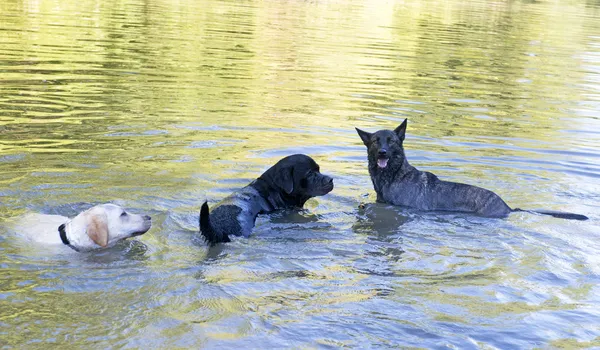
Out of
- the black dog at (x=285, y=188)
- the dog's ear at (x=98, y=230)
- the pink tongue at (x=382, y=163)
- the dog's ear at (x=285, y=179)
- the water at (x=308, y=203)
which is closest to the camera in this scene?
the water at (x=308, y=203)

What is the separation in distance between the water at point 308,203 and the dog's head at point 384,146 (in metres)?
0.69

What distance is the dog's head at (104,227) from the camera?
789 centimetres

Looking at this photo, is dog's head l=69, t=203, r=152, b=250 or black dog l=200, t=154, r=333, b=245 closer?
dog's head l=69, t=203, r=152, b=250

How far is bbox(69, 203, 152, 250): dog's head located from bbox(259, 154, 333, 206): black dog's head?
7.62ft

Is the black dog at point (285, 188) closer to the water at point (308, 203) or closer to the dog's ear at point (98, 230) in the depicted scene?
the water at point (308, 203)

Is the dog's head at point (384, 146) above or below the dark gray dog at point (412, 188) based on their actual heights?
above

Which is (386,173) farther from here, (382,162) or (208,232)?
(208,232)

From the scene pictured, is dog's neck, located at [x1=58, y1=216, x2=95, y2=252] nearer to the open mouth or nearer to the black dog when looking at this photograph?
the black dog

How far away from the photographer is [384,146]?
1038 cm

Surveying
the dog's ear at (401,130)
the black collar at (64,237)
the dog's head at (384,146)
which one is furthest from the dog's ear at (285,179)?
the black collar at (64,237)

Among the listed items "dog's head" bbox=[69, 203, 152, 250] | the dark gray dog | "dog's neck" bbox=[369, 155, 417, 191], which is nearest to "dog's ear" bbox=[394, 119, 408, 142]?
the dark gray dog

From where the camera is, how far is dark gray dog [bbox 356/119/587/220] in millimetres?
10031

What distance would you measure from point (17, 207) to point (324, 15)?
36.5 meters

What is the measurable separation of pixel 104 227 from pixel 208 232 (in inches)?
42.9
